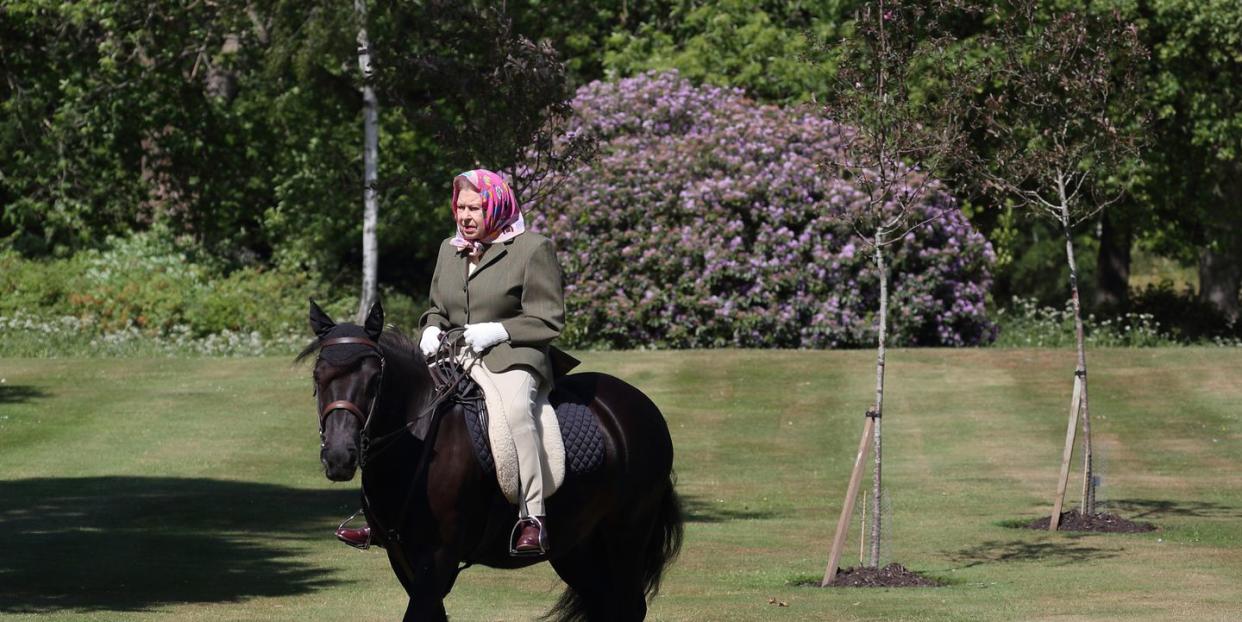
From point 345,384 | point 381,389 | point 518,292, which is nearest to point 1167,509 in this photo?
point 518,292

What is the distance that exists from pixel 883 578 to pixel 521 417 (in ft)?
20.9

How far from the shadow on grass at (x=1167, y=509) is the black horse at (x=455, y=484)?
9.74 m

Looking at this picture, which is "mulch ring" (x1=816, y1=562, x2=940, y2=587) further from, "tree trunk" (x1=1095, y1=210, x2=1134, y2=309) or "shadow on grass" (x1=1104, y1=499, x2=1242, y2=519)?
"tree trunk" (x1=1095, y1=210, x2=1134, y2=309)

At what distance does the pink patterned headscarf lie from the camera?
8.90 metres

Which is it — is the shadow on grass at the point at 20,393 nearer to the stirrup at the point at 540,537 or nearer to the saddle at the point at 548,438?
the saddle at the point at 548,438

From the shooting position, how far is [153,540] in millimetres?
15852

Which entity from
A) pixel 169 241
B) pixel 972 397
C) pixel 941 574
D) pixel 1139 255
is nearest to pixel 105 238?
pixel 169 241

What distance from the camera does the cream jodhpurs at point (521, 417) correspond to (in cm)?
869

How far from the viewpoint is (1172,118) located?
34.7 meters

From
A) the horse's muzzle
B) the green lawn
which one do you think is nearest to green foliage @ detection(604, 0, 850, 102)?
the green lawn

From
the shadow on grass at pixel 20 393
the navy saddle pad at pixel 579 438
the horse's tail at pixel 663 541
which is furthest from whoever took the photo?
the shadow on grass at pixel 20 393

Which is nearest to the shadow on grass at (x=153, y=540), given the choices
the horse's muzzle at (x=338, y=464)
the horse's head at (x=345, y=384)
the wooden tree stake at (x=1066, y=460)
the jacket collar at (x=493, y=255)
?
the jacket collar at (x=493, y=255)

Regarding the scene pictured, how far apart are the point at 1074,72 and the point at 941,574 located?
5.65 m

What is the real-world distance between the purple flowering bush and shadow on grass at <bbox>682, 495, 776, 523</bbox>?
11396mm
